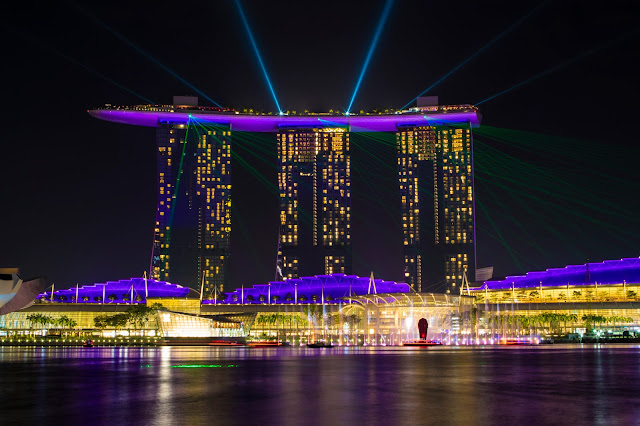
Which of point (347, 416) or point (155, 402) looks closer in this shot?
point (347, 416)

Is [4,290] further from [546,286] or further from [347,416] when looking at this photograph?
[546,286]

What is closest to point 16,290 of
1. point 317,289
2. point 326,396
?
point 326,396

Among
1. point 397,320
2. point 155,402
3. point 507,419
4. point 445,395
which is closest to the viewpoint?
point 507,419

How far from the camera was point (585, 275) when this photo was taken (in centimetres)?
15138

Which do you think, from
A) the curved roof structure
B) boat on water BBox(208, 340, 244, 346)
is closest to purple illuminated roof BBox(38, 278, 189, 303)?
boat on water BBox(208, 340, 244, 346)

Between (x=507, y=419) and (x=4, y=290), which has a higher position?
(x=4, y=290)

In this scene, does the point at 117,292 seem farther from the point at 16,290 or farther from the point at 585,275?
the point at 16,290

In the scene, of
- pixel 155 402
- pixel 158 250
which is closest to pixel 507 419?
pixel 155 402

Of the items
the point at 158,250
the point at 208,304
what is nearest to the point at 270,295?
the point at 208,304

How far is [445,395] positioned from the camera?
2161 centimetres

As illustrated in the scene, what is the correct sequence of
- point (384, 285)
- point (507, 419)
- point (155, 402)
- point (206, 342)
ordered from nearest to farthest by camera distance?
point (507, 419)
point (155, 402)
point (206, 342)
point (384, 285)

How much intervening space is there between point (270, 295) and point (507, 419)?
519ft

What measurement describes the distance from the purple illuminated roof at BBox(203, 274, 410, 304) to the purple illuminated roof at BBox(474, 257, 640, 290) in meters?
26.4

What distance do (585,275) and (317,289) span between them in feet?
184
